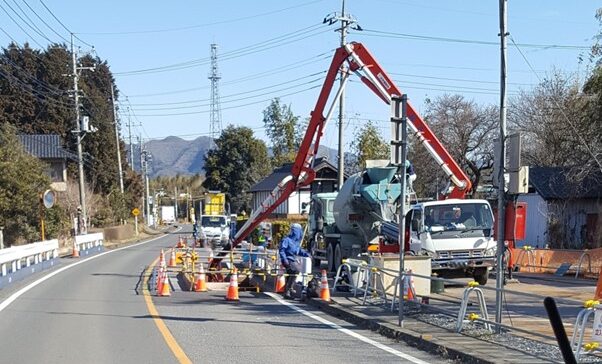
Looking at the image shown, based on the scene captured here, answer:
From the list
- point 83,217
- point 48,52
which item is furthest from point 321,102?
point 48,52

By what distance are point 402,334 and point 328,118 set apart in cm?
1638

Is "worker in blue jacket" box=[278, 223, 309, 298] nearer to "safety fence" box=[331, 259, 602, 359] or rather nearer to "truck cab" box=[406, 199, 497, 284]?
"safety fence" box=[331, 259, 602, 359]

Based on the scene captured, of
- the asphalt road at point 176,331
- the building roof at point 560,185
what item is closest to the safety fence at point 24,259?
the asphalt road at point 176,331

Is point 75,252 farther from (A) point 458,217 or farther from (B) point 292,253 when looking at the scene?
(A) point 458,217

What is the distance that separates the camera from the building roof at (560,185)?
115 feet

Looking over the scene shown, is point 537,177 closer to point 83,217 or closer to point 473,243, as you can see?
point 473,243

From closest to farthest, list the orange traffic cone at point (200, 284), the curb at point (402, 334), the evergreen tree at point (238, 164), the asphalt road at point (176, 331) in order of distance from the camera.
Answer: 1. the curb at point (402, 334)
2. the asphalt road at point (176, 331)
3. the orange traffic cone at point (200, 284)
4. the evergreen tree at point (238, 164)

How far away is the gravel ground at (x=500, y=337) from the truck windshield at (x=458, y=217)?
22.6ft

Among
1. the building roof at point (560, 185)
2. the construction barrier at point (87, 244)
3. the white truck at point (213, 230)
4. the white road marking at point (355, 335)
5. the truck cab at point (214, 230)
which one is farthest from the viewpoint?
the truck cab at point (214, 230)

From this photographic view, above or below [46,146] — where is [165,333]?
below

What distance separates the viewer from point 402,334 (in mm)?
11812

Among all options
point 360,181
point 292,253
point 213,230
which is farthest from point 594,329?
point 213,230

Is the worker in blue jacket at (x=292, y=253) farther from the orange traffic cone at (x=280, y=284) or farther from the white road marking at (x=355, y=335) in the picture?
the orange traffic cone at (x=280, y=284)

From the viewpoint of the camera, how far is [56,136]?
69.7m
